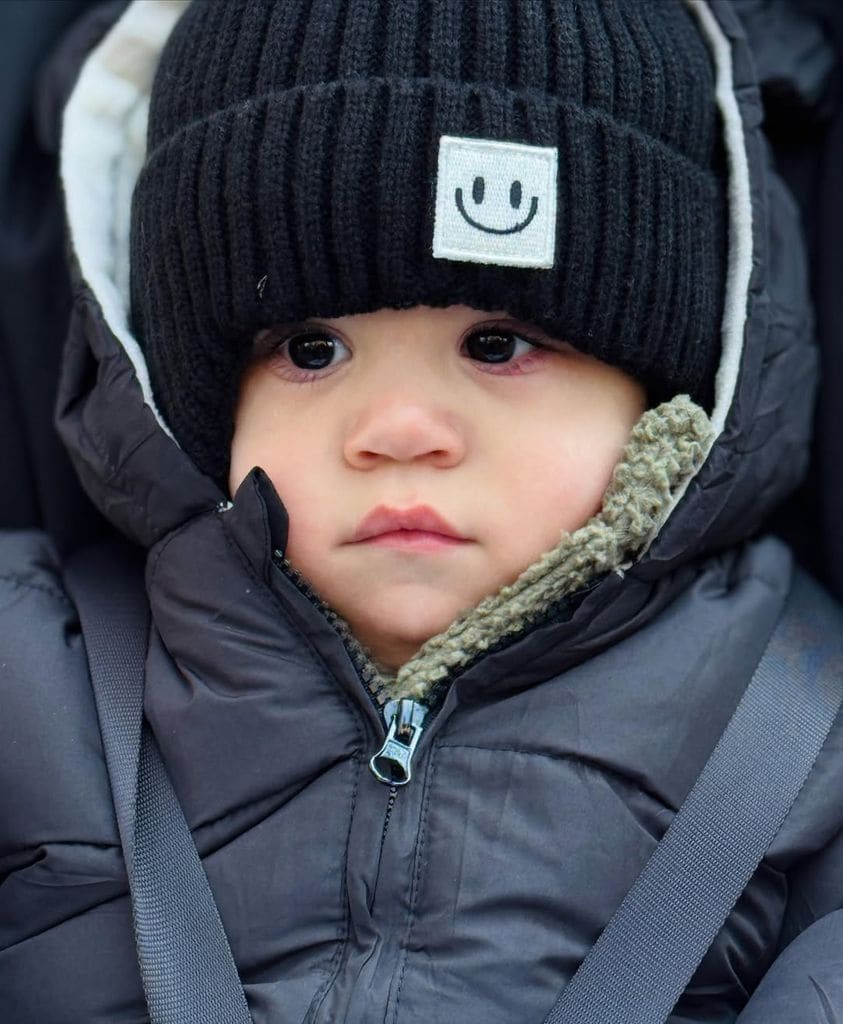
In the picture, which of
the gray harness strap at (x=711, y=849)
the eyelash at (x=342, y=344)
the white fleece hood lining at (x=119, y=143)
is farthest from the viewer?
the white fleece hood lining at (x=119, y=143)

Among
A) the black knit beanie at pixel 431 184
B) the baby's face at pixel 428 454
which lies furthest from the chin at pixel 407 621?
the black knit beanie at pixel 431 184

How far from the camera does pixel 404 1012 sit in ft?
3.66

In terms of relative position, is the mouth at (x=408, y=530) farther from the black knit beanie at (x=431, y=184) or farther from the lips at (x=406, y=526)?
the black knit beanie at (x=431, y=184)

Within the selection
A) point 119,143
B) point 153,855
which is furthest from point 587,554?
point 119,143

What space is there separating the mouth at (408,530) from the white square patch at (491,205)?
212 millimetres

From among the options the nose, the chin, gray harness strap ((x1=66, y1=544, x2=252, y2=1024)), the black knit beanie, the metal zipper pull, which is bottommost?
gray harness strap ((x1=66, y1=544, x2=252, y2=1024))

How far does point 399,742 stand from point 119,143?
0.70m

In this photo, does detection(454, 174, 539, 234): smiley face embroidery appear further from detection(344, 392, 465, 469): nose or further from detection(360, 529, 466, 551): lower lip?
detection(360, 529, 466, 551): lower lip

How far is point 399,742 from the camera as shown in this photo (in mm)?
1189

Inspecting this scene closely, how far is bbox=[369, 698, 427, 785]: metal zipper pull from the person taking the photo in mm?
1180

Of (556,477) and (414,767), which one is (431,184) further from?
(414,767)

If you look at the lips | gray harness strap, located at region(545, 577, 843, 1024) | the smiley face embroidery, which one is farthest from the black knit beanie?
gray harness strap, located at region(545, 577, 843, 1024)

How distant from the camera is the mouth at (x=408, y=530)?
1.20m

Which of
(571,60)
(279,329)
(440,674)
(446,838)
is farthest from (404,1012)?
(571,60)
